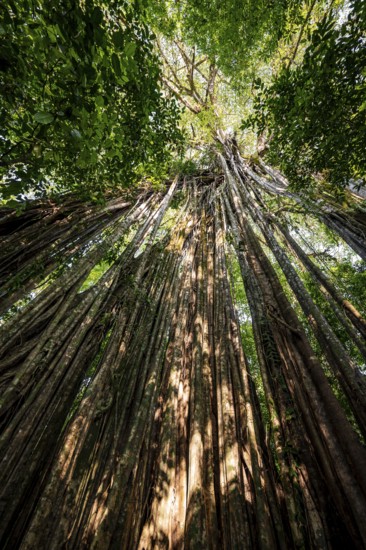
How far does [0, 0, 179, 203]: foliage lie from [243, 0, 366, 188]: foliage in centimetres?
118

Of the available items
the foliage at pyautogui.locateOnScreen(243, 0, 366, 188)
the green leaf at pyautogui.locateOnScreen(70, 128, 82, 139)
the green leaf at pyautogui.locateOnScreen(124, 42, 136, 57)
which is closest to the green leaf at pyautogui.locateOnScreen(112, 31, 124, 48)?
the green leaf at pyautogui.locateOnScreen(124, 42, 136, 57)

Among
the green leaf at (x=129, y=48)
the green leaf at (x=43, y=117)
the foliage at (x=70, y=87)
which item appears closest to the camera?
the green leaf at (x=43, y=117)

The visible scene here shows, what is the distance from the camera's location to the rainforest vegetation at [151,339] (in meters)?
1.17

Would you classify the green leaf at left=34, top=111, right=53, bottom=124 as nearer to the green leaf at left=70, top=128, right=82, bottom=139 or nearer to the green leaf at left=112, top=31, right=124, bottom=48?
the green leaf at left=70, top=128, right=82, bottom=139

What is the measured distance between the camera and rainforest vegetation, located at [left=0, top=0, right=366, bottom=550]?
117 cm

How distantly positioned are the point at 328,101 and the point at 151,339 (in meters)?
2.57

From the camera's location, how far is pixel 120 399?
1805 millimetres

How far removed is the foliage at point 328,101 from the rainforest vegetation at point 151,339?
1 cm

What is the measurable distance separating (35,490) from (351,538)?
1558 mm

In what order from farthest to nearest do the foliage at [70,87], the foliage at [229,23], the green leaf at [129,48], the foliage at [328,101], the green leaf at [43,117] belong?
the foliage at [229,23] < the foliage at [328,101] < the green leaf at [129,48] < the foliage at [70,87] < the green leaf at [43,117]

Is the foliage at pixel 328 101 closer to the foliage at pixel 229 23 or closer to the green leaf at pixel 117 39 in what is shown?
the green leaf at pixel 117 39

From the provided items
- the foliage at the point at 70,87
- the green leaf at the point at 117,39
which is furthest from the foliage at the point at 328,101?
the green leaf at the point at 117,39

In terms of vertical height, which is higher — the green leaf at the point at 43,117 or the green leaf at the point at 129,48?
the green leaf at the point at 129,48

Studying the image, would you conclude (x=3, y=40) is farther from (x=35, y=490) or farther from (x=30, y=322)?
(x=35, y=490)
